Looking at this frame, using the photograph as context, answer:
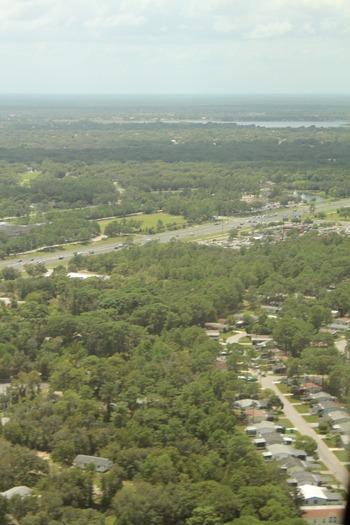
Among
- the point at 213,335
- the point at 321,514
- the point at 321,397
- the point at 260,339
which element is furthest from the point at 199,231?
the point at 321,514

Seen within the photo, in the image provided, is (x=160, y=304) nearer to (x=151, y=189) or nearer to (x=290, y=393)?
(x=290, y=393)

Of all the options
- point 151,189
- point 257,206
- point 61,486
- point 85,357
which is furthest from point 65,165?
point 61,486

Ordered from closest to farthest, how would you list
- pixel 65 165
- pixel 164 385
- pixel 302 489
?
pixel 302 489 → pixel 164 385 → pixel 65 165

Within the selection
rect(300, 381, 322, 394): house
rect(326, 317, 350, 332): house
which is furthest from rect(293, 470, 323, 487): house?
rect(326, 317, 350, 332): house

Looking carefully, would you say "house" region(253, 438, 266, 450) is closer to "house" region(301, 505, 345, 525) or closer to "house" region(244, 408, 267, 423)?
"house" region(244, 408, 267, 423)

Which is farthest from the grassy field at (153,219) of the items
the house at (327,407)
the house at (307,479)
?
Answer: the house at (307,479)

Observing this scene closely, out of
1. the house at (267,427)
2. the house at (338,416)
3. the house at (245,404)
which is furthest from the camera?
the house at (245,404)

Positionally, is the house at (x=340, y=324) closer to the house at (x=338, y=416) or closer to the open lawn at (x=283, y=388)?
the open lawn at (x=283, y=388)
